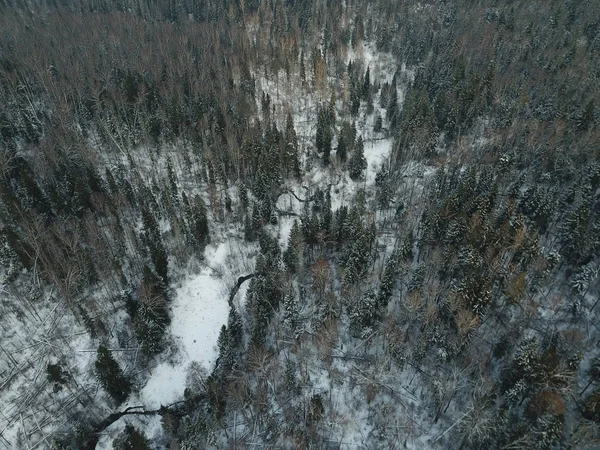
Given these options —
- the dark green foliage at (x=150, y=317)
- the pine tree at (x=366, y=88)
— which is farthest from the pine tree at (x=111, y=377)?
the pine tree at (x=366, y=88)

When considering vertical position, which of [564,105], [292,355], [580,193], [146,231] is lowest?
[292,355]

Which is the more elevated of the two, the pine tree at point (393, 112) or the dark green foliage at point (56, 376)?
the pine tree at point (393, 112)

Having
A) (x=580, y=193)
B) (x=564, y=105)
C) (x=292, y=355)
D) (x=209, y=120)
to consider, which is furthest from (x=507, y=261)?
(x=209, y=120)

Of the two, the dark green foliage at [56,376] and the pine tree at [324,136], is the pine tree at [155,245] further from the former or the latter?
the pine tree at [324,136]

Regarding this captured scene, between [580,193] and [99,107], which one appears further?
[99,107]

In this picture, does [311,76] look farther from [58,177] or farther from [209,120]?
[58,177]

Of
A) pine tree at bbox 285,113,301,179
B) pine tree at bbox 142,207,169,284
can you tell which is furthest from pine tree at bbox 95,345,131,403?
pine tree at bbox 285,113,301,179
